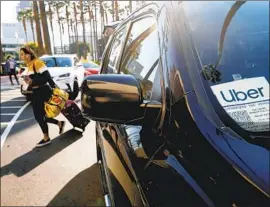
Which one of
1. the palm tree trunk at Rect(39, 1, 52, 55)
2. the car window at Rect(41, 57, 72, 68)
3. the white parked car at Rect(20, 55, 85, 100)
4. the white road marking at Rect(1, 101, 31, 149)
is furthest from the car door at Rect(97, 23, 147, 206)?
the palm tree trunk at Rect(39, 1, 52, 55)

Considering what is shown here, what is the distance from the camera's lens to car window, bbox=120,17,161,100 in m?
1.58

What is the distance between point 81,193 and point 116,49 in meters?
1.81

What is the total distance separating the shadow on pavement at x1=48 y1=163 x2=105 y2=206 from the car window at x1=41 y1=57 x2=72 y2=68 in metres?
7.09

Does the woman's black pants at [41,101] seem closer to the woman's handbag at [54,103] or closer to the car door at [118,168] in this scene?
the woman's handbag at [54,103]

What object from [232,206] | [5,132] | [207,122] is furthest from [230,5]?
[5,132]

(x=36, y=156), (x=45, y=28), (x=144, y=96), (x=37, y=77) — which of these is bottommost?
(x=36, y=156)

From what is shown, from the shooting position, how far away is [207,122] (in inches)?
44.0

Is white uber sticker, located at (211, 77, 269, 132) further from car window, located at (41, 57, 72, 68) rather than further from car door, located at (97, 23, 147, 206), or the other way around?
car window, located at (41, 57, 72, 68)

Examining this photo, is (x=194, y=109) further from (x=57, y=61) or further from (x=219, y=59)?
(x=57, y=61)

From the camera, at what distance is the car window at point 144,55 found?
1.58 meters

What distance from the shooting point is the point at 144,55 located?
1781mm

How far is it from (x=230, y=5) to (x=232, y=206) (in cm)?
102

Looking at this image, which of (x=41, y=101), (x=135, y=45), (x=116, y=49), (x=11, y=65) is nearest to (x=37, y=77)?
(x=41, y=101)

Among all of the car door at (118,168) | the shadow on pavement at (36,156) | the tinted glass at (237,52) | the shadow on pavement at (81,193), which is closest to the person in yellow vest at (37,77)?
the shadow on pavement at (36,156)
